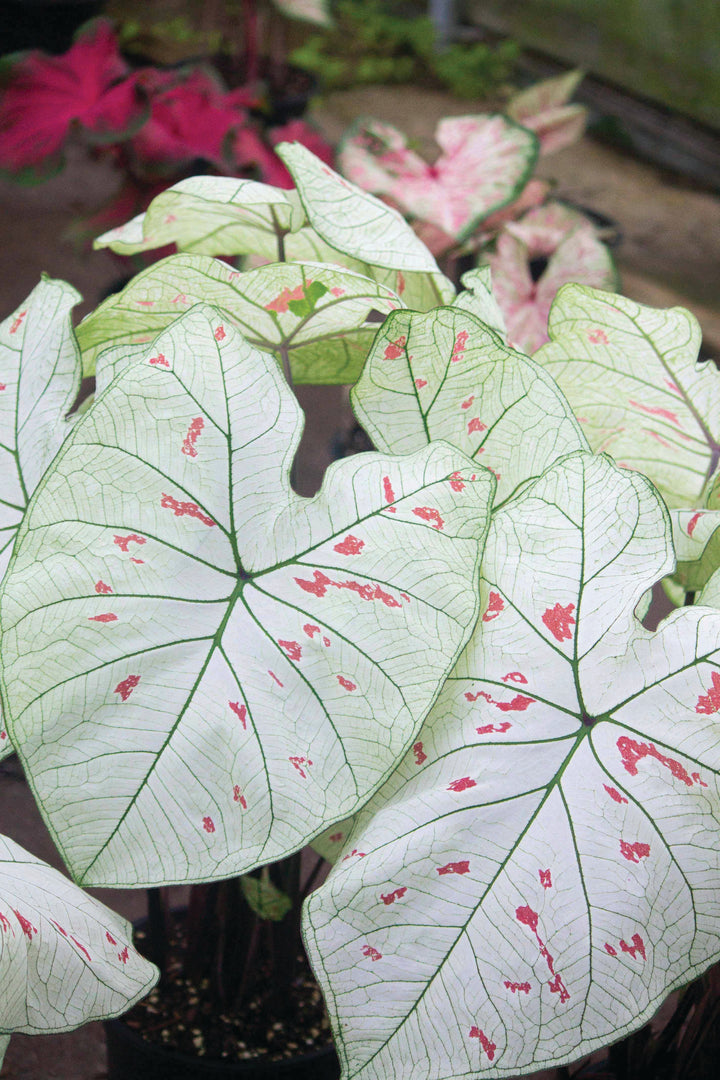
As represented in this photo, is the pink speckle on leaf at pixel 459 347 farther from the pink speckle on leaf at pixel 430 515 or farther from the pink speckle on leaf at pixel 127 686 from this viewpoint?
the pink speckle on leaf at pixel 127 686

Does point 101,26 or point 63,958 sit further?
point 101,26

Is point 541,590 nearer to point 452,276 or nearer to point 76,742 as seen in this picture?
point 76,742

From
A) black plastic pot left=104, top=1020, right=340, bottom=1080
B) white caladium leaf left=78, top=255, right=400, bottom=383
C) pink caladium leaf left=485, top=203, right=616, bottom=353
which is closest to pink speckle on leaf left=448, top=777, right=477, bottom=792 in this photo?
white caladium leaf left=78, top=255, right=400, bottom=383

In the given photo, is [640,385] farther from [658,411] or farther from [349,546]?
[349,546]

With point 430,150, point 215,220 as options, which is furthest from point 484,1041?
point 430,150

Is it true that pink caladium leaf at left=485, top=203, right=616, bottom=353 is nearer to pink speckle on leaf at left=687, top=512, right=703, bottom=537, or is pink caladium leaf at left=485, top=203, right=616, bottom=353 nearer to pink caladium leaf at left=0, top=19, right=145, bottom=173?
pink caladium leaf at left=0, top=19, right=145, bottom=173

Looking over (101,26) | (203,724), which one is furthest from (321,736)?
(101,26)

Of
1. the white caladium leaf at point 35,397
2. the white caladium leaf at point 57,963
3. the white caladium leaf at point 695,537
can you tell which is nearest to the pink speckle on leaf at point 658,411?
the white caladium leaf at point 695,537

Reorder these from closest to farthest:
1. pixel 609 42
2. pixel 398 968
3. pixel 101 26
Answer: pixel 398 968 < pixel 101 26 < pixel 609 42
